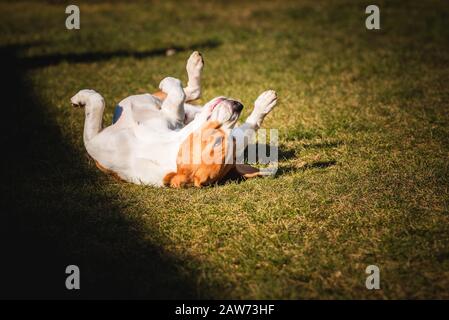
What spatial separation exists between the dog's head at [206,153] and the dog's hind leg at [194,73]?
36.6 inches

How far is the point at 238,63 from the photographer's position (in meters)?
7.56

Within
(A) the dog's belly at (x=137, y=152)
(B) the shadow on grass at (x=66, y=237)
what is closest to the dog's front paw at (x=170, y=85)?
(A) the dog's belly at (x=137, y=152)

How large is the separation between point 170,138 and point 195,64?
2.96ft

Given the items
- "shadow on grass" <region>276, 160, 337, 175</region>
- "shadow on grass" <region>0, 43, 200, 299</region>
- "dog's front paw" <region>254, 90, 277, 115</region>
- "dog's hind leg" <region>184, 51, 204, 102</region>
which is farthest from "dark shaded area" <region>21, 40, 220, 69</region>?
"dog's front paw" <region>254, 90, 277, 115</region>

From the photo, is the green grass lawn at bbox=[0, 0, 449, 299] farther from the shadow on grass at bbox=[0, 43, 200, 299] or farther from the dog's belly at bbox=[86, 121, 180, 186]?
the dog's belly at bbox=[86, 121, 180, 186]

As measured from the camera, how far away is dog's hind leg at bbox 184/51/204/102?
166 inches

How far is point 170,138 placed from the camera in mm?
3588

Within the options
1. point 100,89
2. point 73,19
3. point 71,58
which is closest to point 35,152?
point 100,89

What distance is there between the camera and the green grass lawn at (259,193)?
2.83 meters

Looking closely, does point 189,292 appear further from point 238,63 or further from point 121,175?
point 238,63

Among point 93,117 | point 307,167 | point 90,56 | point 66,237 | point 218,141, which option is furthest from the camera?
point 90,56

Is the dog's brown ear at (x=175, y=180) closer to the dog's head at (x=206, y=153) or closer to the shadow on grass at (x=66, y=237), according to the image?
the dog's head at (x=206, y=153)

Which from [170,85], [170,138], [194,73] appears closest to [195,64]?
[194,73]

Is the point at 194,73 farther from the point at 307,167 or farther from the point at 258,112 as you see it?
the point at 307,167
